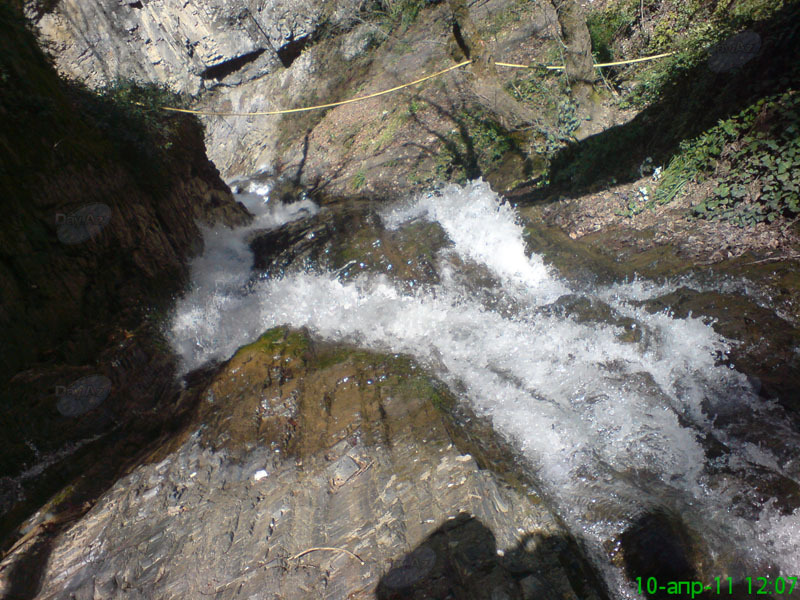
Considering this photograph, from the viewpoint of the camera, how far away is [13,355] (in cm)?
361

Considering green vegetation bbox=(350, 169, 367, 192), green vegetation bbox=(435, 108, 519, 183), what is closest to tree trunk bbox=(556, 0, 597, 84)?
green vegetation bbox=(435, 108, 519, 183)

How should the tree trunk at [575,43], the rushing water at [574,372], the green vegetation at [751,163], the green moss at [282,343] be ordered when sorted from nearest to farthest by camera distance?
the rushing water at [574,372]
the green vegetation at [751,163]
the green moss at [282,343]
the tree trunk at [575,43]

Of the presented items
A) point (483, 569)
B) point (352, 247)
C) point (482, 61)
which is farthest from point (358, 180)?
point (483, 569)

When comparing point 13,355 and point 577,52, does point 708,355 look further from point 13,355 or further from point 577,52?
point 13,355

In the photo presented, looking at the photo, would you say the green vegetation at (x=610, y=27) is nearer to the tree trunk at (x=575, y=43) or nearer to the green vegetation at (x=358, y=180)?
the tree trunk at (x=575, y=43)

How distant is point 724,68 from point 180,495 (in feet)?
22.9

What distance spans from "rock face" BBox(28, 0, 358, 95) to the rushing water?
1166 cm

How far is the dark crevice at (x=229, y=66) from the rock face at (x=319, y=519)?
15.3 meters

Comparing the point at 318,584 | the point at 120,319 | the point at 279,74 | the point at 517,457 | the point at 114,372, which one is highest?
the point at 279,74

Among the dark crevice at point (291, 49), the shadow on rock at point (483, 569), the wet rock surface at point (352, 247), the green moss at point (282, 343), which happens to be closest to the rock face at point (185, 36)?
the dark crevice at point (291, 49)

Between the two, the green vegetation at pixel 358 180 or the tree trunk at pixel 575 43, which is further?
the green vegetation at pixel 358 180

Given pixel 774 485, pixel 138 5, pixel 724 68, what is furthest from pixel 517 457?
pixel 138 5

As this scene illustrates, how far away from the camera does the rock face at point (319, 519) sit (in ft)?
8.50

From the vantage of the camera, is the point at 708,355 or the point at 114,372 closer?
the point at 708,355
